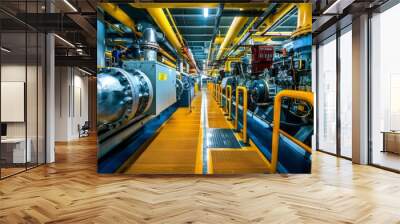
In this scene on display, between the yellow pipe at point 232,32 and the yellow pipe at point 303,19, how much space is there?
841 millimetres

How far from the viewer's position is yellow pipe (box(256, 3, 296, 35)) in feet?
18.8

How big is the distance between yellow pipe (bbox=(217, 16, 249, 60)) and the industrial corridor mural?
0.8 inches

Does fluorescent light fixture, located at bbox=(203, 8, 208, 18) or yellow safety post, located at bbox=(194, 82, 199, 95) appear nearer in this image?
fluorescent light fixture, located at bbox=(203, 8, 208, 18)

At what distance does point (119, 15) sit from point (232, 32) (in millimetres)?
1904

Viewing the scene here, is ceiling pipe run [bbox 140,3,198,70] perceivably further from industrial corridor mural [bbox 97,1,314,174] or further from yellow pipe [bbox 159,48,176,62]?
yellow pipe [bbox 159,48,176,62]

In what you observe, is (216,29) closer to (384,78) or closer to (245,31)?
(245,31)

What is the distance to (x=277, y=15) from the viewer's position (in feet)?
→ 19.0

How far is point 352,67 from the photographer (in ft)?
23.8

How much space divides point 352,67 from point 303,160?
2.68 metres

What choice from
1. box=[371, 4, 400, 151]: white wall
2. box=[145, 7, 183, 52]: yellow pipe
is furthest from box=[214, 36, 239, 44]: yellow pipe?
box=[371, 4, 400, 151]: white wall

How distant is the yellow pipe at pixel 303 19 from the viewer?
5.61 m

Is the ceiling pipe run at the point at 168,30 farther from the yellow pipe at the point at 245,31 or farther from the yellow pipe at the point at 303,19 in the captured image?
the yellow pipe at the point at 303,19

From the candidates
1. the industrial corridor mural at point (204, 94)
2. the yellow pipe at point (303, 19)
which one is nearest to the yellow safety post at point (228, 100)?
the industrial corridor mural at point (204, 94)

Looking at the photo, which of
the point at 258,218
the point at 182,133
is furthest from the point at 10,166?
the point at 258,218
